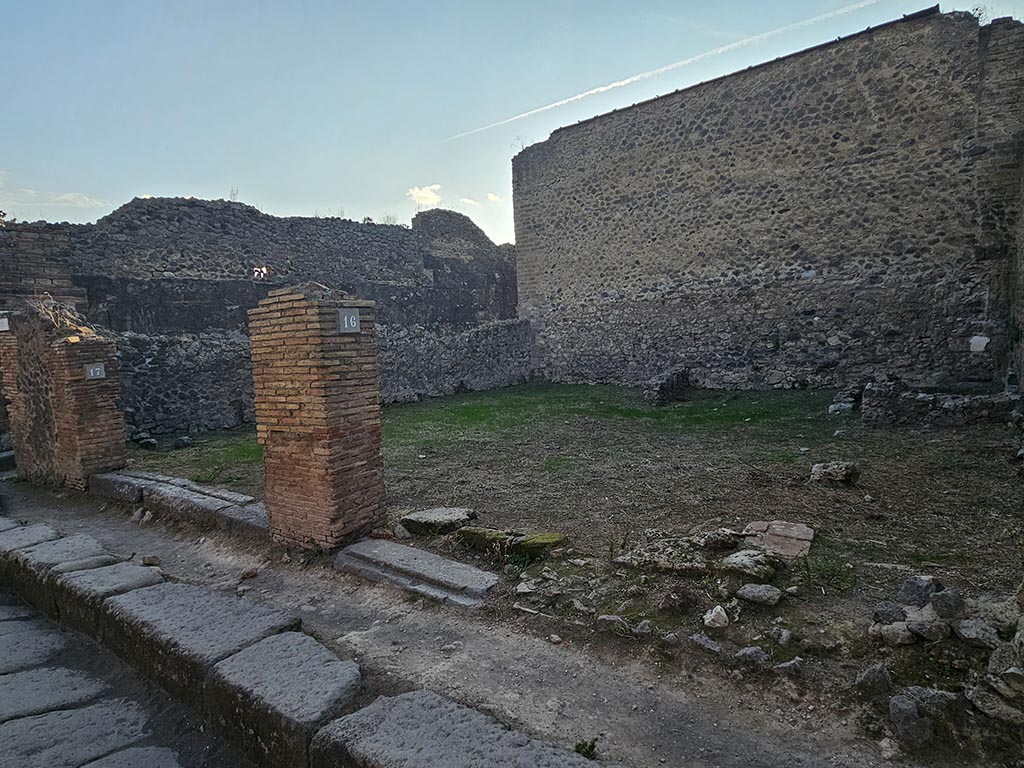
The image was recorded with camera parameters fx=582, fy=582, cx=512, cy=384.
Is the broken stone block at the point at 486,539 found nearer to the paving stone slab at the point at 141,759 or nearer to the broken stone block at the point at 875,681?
the paving stone slab at the point at 141,759

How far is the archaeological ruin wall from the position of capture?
10367mm

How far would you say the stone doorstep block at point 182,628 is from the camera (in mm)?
2801

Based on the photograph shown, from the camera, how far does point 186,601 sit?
3.32 metres

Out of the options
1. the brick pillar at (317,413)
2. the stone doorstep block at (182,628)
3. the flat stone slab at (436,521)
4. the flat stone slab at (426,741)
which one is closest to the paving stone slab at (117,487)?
the brick pillar at (317,413)

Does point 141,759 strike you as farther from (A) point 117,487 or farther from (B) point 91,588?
(A) point 117,487

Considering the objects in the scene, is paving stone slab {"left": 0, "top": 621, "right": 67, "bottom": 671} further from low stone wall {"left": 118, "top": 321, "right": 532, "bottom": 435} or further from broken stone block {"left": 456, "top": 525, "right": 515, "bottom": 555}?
low stone wall {"left": 118, "top": 321, "right": 532, "bottom": 435}

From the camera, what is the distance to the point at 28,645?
3.52 m

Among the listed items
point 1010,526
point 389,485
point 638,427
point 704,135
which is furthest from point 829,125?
point 389,485

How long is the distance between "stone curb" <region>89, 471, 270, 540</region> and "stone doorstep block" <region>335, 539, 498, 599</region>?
3.45 ft

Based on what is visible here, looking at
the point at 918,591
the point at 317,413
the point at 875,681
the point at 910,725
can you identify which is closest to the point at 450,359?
the point at 317,413

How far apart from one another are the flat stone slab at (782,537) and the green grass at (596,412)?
289 cm

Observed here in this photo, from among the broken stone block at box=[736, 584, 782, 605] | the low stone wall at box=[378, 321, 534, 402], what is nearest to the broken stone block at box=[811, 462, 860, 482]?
the broken stone block at box=[736, 584, 782, 605]

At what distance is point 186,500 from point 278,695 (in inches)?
142

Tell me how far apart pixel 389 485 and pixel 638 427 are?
13.5 ft
